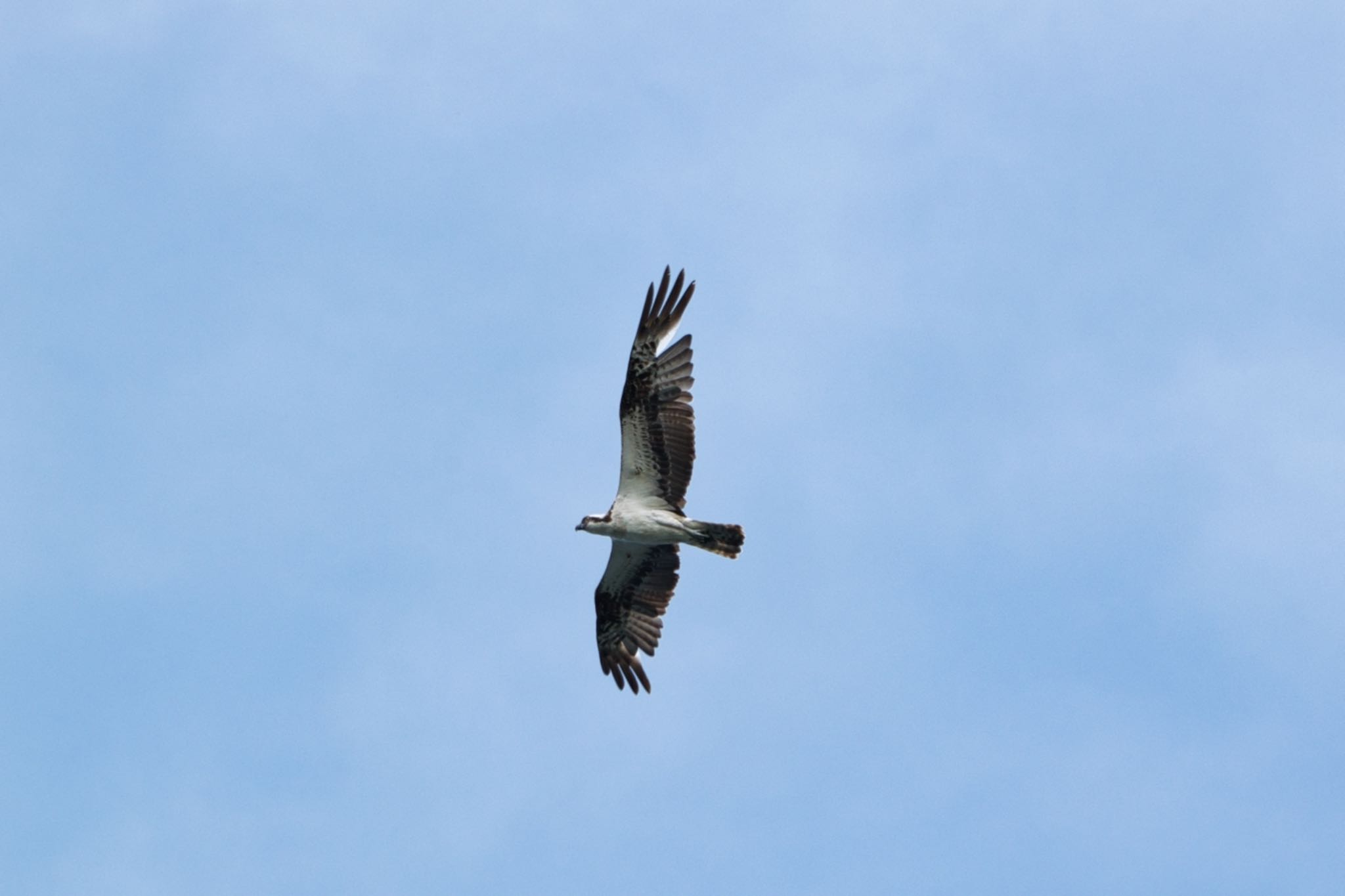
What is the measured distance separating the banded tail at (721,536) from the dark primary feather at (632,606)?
1659mm

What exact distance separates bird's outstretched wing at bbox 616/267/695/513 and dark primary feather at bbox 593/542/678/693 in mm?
2068

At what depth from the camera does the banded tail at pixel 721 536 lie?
1089 inches

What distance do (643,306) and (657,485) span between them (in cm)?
285

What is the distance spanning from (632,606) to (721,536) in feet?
10.0

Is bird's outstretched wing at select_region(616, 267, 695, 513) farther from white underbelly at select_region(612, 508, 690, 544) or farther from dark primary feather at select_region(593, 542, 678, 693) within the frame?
dark primary feather at select_region(593, 542, 678, 693)

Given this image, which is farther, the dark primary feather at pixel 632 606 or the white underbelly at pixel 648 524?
the dark primary feather at pixel 632 606

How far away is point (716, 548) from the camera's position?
27.9 meters

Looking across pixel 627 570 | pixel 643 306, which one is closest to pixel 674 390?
pixel 643 306

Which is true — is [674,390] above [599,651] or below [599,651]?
above

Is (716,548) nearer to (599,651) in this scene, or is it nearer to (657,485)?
(657,485)

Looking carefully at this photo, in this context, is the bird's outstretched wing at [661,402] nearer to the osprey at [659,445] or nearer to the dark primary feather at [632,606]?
the osprey at [659,445]

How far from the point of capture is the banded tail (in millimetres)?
27672

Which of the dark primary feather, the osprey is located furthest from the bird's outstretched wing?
the dark primary feather

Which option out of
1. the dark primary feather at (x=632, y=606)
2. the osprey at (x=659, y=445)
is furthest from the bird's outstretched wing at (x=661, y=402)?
the dark primary feather at (x=632, y=606)
